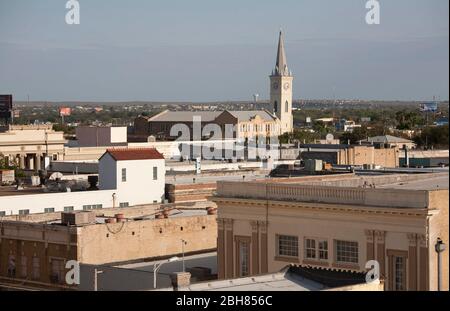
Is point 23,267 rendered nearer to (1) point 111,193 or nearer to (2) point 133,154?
(1) point 111,193

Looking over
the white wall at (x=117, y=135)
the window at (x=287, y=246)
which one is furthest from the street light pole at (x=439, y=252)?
the white wall at (x=117, y=135)

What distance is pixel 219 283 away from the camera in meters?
30.7

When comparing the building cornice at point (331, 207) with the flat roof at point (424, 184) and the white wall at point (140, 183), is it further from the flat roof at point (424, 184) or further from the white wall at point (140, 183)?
the white wall at point (140, 183)

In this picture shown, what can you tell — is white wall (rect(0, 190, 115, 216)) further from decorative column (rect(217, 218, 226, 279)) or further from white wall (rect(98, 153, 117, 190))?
decorative column (rect(217, 218, 226, 279))

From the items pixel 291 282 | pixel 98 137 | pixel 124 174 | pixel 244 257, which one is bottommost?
pixel 244 257

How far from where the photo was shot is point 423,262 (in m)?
39.8

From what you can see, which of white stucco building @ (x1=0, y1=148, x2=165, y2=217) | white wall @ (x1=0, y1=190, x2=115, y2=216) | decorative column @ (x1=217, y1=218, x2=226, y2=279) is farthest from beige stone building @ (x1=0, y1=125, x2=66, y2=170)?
decorative column @ (x1=217, y1=218, x2=226, y2=279)

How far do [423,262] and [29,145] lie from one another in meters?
90.8

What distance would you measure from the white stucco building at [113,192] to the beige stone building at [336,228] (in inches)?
625

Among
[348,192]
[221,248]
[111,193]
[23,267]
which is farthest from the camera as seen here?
[111,193]

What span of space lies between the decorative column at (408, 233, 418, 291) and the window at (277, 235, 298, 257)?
16.6 ft

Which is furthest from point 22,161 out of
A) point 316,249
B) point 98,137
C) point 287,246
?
point 316,249

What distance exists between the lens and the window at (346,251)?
4241cm

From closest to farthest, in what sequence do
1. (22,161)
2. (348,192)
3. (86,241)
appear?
(348,192) → (86,241) → (22,161)
